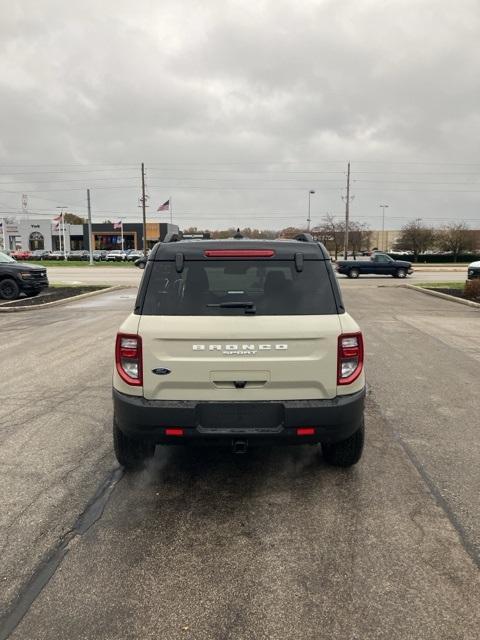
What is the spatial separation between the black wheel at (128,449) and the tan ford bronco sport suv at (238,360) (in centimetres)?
40

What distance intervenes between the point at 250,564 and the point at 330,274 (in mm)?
1944

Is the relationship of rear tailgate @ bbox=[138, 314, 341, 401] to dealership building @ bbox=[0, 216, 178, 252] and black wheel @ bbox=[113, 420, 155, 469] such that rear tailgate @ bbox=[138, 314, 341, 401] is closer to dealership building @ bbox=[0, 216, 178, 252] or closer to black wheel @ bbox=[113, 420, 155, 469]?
black wheel @ bbox=[113, 420, 155, 469]

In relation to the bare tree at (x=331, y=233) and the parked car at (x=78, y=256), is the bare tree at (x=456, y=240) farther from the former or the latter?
the parked car at (x=78, y=256)

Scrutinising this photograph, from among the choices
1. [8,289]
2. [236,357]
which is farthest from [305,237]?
[8,289]

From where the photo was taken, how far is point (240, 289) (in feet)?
12.0

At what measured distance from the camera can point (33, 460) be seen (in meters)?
4.27

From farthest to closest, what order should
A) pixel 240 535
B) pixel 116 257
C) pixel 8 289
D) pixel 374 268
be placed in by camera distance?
pixel 116 257, pixel 374 268, pixel 8 289, pixel 240 535

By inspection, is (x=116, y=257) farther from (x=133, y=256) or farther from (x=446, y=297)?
(x=446, y=297)

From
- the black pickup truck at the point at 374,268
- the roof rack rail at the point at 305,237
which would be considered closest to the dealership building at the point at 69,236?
the black pickup truck at the point at 374,268

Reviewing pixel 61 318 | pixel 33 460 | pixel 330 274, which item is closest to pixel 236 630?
pixel 330 274

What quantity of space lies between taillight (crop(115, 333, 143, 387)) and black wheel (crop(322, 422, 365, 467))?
162 centimetres

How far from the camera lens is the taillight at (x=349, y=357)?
341cm

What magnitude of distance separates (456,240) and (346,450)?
70176 millimetres

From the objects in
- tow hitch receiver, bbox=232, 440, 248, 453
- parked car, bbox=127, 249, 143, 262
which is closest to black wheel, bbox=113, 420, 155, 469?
tow hitch receiver, bbox=232, 440, 248, 453
